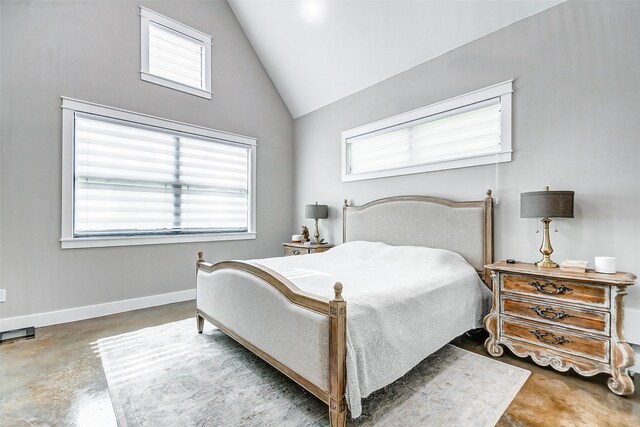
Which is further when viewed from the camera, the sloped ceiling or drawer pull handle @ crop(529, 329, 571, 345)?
the sloped ceiling

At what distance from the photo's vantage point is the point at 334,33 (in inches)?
151

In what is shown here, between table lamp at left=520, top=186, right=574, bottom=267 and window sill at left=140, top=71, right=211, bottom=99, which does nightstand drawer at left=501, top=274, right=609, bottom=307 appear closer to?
table lamp at left=520, top=186, right=574, bottom=267

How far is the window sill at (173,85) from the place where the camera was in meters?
3.72

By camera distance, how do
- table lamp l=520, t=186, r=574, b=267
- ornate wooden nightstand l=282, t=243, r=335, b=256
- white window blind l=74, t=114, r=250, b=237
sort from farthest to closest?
ornate wooden nightstand l=282, t=243, r=335, b=256 < white window blind l=74, t=114, r=250, b=237 < table lamp l=520, t=186, r=574, b=267

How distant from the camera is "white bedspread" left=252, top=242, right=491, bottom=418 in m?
1.56

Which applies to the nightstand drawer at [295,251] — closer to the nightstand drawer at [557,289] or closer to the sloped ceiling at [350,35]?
the sloped ceiling at [350,35]

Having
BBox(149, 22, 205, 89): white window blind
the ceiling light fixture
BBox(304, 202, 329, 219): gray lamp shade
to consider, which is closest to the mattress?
BBox(304, 202, 329, 219): gray lamp shade

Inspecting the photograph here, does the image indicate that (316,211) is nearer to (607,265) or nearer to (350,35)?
(350,35)

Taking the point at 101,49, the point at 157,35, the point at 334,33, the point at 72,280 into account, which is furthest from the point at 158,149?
the point at 334,33

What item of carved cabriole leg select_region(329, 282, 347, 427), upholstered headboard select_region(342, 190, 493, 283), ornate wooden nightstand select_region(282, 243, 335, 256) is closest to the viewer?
carved cabriole leg select_region(329, 282, 347, 427)

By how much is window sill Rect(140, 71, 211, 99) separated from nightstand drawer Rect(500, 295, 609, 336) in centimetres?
436

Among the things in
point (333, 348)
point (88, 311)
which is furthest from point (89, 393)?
point (88, 311)

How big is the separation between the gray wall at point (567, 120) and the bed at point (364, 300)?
0.27m

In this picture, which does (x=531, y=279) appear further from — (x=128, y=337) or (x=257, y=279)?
(x=128, y=337)
